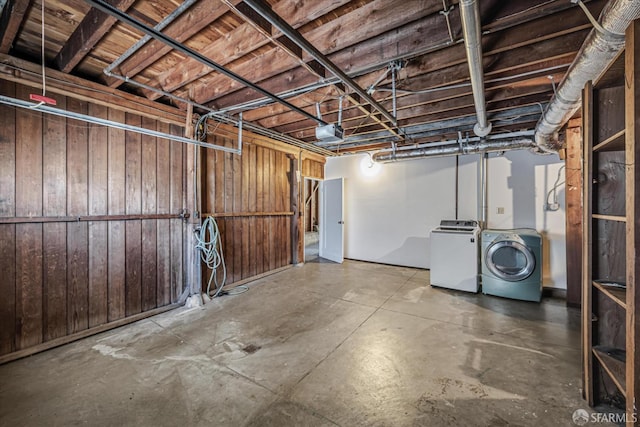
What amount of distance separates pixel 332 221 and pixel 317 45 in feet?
13.9

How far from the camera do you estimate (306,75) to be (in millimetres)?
2469

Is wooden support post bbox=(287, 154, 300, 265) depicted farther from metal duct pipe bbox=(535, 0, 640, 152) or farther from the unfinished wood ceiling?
metal duct pipe bbox=(535, 0, 640, 152)

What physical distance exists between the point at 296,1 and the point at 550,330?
12.2 ft

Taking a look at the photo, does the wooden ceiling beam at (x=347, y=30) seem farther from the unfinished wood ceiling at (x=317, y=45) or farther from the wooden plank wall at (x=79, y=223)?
the wooden plank wall at (x=79, y=223)

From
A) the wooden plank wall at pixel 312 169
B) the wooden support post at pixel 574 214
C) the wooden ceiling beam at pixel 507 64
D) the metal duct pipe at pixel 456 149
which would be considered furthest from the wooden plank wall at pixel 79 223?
the wooden support post at pixel 574 214

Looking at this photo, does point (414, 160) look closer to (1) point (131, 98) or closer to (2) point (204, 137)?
(2) point (204, 137)

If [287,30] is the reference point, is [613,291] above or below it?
below

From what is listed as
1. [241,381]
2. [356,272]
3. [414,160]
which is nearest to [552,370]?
[241,381]

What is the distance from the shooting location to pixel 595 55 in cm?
154

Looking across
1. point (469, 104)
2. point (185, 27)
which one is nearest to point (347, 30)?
point (185, 27)

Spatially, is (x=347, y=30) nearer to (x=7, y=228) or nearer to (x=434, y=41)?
(x=434, y=41)

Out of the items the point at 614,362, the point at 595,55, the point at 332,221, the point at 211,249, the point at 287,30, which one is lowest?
the point at 614,362

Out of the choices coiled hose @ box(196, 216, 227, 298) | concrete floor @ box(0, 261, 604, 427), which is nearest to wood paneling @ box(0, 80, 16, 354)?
concrete floor @ box(0, 261, 604, 427)

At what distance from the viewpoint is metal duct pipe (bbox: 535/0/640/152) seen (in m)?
1.20
